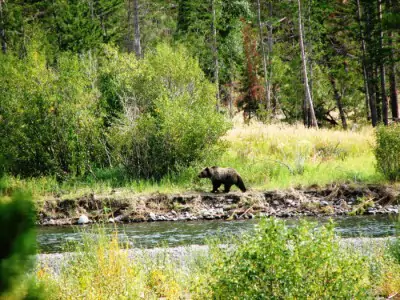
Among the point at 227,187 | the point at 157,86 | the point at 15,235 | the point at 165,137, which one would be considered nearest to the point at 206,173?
the point at 227,187

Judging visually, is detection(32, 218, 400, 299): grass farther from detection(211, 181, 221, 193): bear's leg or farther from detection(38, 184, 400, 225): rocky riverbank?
detection(211, 181, 221, 193): bear's leg

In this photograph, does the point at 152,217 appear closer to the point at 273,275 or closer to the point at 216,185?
the point at 216,185

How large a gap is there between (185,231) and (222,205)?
119 inches

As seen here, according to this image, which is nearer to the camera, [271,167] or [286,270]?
[286,270]

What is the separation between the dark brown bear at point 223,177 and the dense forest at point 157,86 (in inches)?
100

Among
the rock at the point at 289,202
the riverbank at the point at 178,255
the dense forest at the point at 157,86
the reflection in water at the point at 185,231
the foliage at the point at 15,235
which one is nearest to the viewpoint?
the foliage at the point at 15,235

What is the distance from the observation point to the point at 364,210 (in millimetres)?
18500

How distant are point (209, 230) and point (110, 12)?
36.1 metres

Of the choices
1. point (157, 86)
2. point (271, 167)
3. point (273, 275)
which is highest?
point (157, 86)

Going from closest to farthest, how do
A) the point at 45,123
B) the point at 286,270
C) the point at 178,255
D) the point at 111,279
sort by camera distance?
the point at 286,270
the point at 111,279
the point at 178,255
the point at 45,123

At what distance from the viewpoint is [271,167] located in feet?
73.6

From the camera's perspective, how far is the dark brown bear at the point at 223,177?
774 inches

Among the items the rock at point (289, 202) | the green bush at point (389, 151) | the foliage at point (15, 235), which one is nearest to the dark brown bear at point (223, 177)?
the rock at point (289, 202)

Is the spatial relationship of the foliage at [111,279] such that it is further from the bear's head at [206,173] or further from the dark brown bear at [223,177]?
the bear's head at [206,173]
